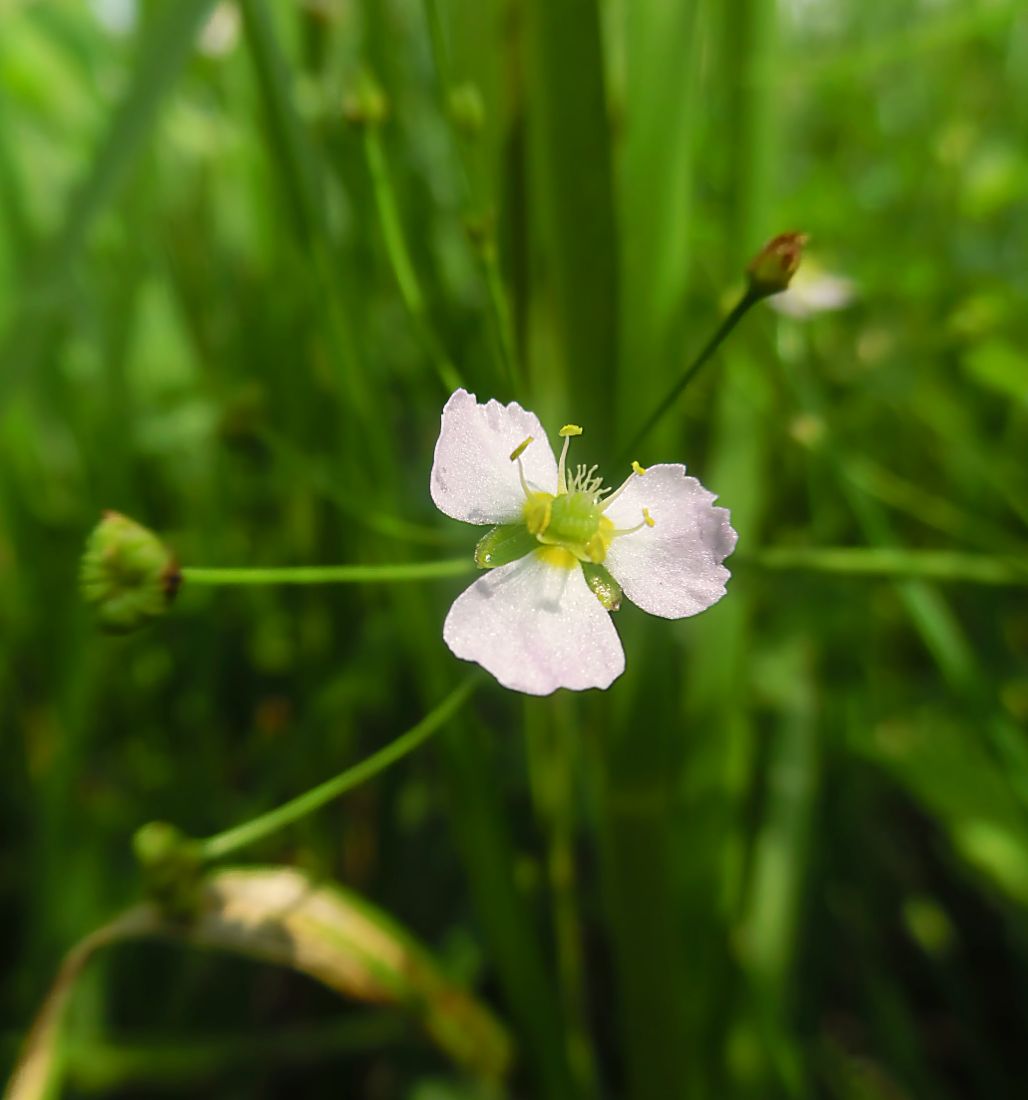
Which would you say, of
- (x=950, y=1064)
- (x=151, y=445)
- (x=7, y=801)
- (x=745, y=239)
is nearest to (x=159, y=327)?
(x=151, y=445)

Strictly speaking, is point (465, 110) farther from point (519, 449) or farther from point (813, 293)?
point (813, 293)

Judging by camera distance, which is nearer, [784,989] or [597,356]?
[597,356]

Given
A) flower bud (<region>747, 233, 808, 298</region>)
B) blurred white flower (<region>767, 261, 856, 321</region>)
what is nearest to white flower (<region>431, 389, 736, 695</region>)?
flower bud (<region>747, 233, 808, 298</region>)

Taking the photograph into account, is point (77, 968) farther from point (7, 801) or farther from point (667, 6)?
point (667, 6)

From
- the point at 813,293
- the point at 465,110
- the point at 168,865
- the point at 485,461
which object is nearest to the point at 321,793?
the point at 168,865

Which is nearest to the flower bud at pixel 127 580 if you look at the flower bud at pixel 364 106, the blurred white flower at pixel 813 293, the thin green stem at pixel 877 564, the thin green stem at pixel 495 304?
the thin green stem at pixel 495 304
